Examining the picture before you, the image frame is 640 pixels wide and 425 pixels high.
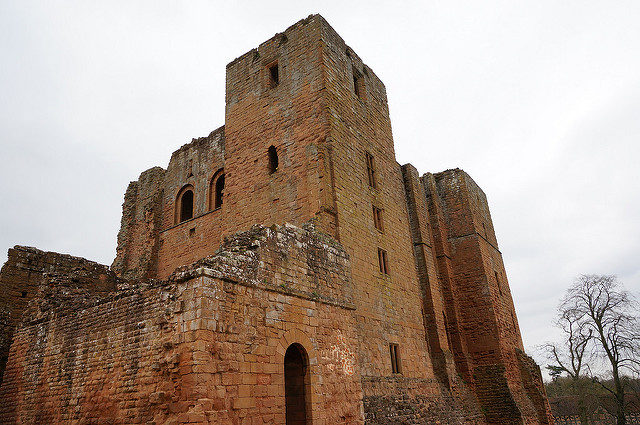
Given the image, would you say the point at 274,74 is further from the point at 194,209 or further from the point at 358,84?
the point at 194,209

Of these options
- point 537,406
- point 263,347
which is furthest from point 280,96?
point 537,406

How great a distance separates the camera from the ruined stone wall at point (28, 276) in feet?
41.8

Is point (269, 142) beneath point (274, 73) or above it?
beneath

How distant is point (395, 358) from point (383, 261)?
9.28 feet

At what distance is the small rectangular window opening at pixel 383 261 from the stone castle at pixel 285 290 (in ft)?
0.27

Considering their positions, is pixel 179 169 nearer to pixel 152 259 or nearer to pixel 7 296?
pixel 152 259

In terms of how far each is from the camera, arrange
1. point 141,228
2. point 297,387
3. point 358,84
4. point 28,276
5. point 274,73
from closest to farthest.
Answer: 1. point 297,387
2. point 28,276
3. point 274,73
4. point 358,84
5. point 141,228

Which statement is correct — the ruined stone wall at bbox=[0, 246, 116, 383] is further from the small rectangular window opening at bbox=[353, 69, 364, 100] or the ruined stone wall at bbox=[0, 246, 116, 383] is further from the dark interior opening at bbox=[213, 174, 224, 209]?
the small rectangular window opening at bbox=[353, 69, 364, 100]

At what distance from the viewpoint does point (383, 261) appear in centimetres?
1407

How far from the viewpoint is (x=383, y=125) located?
17.0m

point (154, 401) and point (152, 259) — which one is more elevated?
point (152, 259)

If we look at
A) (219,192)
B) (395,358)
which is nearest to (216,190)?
(219,192)

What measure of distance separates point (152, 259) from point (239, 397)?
504 inches

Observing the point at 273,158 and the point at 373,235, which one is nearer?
the point at 373,235
